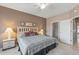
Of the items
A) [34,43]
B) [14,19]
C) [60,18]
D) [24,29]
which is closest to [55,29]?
[60,18]

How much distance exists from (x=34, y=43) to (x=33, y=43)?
0.08 feet

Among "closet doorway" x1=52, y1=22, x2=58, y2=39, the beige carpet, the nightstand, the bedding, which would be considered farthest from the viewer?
"closet doorway" x1=52, y1=22, x2=58, y2=39

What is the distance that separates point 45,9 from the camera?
6.36 feet

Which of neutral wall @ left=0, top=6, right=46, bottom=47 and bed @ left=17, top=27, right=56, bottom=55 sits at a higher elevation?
neutral wall @ left=0, top=6, right=46, bottom=47

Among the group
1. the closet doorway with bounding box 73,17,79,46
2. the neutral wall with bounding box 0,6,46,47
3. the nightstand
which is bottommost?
the nightstand

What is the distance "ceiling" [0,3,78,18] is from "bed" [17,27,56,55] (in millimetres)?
398

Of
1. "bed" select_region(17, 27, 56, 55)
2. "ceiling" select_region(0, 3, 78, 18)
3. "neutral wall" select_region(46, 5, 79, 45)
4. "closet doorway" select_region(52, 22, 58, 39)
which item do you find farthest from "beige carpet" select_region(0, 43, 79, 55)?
"ceiling" select_region(0, 3, 78, 18)

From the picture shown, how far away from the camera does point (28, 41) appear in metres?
1.82

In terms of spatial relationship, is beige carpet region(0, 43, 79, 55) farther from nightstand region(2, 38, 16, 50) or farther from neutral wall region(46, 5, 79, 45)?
neutral wall region(46, 5, 79, 45)

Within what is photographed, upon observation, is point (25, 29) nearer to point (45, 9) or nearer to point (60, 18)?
point (45, 9)

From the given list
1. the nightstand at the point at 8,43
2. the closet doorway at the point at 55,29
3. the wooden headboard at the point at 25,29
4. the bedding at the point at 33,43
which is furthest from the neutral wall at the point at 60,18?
the nightstand at the point at 8,43

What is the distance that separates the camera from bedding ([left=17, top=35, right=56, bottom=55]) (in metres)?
1.72

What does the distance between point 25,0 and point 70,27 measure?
1.21 meters
